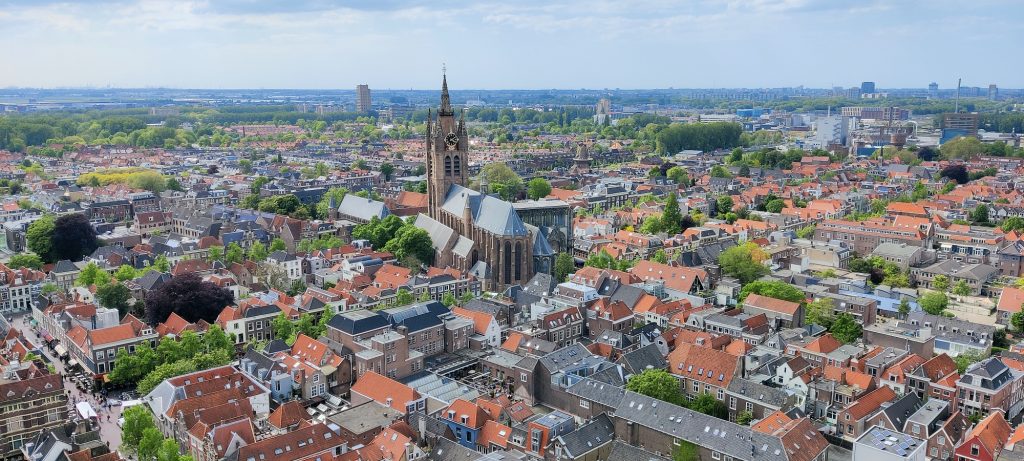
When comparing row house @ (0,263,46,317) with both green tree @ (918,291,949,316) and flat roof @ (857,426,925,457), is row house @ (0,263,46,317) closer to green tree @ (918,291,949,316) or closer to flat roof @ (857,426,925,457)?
flat roof @ (857,426,925,457)

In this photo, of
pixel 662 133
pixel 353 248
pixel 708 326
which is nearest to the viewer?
pixel 708 326

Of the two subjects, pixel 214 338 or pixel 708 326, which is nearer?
pixel 214 338

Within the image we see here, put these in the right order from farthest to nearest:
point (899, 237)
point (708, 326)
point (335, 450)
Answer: point (899, 237), point (708, 326), point (335, 450)

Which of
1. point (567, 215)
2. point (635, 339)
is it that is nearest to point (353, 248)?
point (567, 215)

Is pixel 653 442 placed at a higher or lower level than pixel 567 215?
lower

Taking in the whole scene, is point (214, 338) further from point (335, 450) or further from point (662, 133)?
point (662, 133)

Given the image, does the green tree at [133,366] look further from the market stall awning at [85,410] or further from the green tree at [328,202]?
the green tree at [328,202]

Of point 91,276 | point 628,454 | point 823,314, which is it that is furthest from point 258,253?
point 823,314
